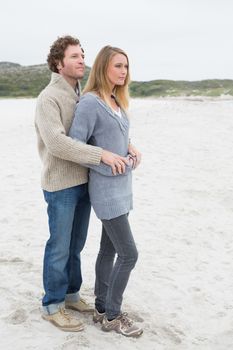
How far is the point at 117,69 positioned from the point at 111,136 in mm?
444

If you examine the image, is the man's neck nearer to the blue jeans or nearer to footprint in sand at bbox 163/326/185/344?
the blue jeans

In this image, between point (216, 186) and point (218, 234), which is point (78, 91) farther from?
point (216, 186)

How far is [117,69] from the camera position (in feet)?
11.4

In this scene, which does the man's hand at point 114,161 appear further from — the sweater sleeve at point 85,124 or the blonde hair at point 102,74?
the blonde hair at point 102,74

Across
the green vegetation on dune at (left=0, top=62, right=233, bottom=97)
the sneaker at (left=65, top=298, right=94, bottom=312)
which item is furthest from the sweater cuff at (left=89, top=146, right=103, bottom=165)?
the green vegetation on dune at (left=0, top=62, right=233, bottom=97)

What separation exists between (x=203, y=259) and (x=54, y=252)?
2550mm

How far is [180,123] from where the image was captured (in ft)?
55.0

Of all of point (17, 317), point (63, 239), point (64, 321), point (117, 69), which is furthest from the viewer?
point (17, 317)

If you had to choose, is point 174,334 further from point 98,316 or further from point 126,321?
point 98,316

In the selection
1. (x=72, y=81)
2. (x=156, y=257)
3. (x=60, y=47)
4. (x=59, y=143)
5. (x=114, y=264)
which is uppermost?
(x=60, y=47)

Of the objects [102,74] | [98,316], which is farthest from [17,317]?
[102,74]

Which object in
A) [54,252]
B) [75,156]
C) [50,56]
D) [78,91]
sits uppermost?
[50,56]

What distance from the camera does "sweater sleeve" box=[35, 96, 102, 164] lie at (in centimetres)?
333

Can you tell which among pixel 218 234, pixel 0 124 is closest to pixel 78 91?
pixel 218 234
